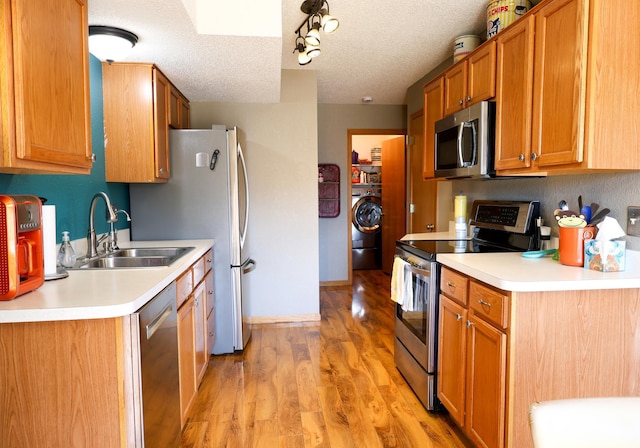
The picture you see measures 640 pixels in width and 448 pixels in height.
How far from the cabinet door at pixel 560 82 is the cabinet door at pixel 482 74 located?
14.3 inches

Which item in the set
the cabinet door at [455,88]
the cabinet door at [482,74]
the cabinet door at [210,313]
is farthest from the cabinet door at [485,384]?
the cabinet door at [210,313]

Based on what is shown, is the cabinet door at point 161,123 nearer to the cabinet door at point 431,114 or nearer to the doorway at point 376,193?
the cabinet door at point 431,114

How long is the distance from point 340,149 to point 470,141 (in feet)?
10.4

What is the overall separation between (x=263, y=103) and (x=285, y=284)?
176cm

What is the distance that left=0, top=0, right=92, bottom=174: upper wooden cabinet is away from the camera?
1.28m

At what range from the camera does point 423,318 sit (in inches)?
95.0

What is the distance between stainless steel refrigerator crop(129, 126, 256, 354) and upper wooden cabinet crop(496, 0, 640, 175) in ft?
6.85

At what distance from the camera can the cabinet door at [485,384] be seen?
5.34 ft

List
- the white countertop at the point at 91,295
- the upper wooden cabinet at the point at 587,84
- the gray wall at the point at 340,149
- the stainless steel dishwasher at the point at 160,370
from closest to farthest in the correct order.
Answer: the white countertop at the point at 91,295, the stainless steel dishwasher at the point at 160,370, the upper wooden cabinet at the point at 587,84, the gray wall at the point at 340,149

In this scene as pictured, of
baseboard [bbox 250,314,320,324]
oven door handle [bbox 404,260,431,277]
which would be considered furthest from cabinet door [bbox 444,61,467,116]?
baseboard [bbox 250,314,320,324]

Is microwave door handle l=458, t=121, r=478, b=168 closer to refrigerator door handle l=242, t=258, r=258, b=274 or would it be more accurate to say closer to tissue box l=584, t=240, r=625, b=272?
tissue box l=584, t=240, r=625, b=272

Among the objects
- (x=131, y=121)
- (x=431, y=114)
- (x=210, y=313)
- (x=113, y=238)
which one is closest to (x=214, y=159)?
(x=131, y=121)

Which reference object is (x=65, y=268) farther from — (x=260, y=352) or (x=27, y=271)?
(x=260, y=352)

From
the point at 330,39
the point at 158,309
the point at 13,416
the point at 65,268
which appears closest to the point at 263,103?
the point at 330,39
